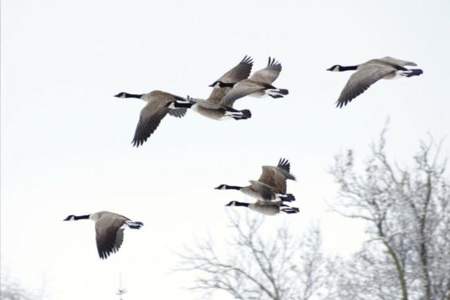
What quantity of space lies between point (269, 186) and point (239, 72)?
8.02 ft

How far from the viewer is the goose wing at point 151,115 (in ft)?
57.6

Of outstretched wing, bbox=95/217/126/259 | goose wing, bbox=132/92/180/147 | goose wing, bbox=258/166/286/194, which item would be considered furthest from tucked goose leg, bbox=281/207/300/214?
outstretched wing, bbox=95/217/126/259

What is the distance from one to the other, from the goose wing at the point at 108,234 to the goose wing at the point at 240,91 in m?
2.14

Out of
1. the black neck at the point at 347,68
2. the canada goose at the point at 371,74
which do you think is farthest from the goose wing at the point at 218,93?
the canada goose at the point at 371,74

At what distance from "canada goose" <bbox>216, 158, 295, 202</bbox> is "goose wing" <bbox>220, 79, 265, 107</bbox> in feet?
4.13

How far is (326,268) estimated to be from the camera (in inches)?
1056

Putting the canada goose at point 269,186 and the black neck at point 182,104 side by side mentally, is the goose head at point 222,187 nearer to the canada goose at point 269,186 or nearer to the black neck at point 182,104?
the canada goose at point 269,186

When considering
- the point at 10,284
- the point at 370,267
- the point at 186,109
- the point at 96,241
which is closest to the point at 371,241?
the point at 370,267

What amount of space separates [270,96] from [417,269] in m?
8.08

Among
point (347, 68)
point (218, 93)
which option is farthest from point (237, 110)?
point (347, 68)

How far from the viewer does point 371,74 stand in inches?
678

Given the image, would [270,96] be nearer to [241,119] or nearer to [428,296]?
[241,119]

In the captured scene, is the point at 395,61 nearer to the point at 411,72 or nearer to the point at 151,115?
the point at 411,72

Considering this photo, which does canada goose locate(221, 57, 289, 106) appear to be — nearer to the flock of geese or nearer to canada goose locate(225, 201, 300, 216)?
the flock of geese
